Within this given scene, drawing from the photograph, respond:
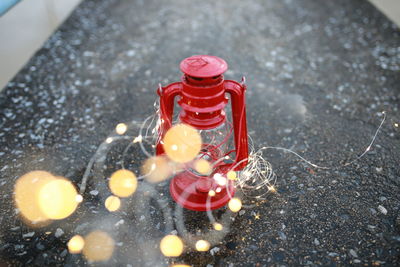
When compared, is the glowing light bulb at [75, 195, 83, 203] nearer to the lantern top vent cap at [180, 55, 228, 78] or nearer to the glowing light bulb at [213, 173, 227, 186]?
the glowing light bulb at [213, 173, 227, 186]

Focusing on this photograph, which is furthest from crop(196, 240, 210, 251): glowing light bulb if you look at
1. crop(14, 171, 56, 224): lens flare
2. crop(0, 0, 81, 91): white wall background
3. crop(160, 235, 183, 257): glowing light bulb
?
crop(0, 0, 81, 91): white wall background

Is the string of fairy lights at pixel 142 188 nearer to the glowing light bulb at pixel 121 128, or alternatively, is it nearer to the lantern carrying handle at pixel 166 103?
the lantern carrying handle at pixel 166 103

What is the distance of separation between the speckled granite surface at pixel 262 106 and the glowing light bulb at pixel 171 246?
0.07 m

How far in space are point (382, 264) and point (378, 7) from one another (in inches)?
188

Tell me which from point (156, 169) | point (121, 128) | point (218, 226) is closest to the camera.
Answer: point (218, 226)

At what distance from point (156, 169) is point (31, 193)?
1.01 metres

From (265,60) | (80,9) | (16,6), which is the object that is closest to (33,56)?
(16,6)

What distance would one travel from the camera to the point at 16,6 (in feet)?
13.0

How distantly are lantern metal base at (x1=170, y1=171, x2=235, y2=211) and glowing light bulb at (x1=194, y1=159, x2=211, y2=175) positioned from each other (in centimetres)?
5

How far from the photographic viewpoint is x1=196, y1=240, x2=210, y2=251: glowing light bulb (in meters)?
2.40

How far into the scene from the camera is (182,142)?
→ 8.66 feet

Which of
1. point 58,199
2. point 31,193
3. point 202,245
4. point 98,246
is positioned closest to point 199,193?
point 202,245

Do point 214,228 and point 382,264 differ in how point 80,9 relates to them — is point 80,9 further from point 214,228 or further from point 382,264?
point 382,264

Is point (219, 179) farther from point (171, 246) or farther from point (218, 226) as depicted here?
point (171, 246)
